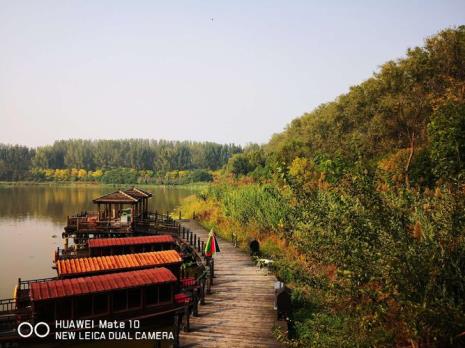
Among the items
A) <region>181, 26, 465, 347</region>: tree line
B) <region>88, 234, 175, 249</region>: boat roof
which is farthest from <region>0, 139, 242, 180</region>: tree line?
<region>181, 26, 465, 347</region>: tree line

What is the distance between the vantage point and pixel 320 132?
182ft

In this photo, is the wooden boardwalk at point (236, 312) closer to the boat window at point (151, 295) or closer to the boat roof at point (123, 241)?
the boat window at point (151, 295)

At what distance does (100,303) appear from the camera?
52.7ft

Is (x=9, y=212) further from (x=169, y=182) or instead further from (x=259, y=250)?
(x=169, y=182)

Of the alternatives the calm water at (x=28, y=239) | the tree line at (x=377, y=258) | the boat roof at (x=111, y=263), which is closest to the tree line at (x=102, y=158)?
the calm water at (x=28, y=239)

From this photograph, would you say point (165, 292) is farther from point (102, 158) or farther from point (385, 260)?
point (102, 158)

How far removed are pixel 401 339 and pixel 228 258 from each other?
15.6 meters

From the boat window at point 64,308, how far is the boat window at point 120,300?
1815 millimetres

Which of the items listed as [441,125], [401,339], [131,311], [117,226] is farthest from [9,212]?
[401,339]

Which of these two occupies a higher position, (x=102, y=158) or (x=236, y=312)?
(x=102, y=158)

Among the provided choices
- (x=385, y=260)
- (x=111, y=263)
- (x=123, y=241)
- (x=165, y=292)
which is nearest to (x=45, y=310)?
(x=111, y=263)

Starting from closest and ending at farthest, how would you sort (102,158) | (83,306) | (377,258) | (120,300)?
(377,258), (83,306), (120,300), (102,158)

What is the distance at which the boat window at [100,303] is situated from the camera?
15922 millimetres

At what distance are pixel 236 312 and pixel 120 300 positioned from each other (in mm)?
5148
